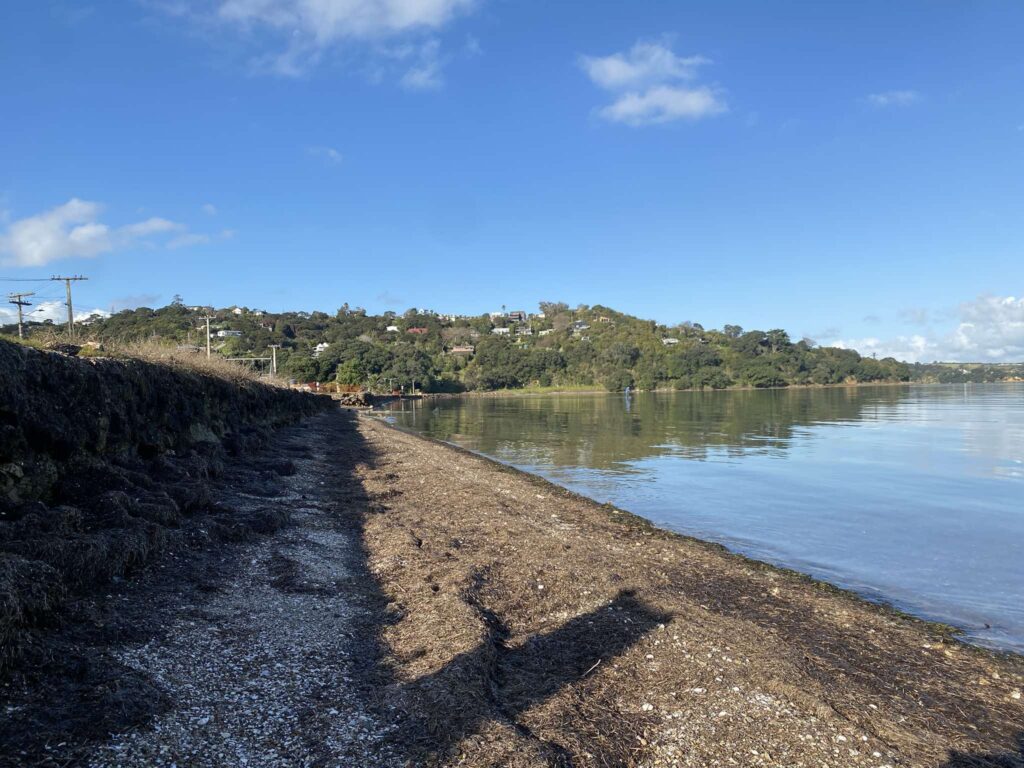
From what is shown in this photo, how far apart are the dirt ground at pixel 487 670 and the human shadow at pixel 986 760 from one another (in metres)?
0.02

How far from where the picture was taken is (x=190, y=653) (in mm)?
4992

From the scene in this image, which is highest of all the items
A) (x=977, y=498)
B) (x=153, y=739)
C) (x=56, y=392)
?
(x=56, y=392)

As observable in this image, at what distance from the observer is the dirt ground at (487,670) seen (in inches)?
156

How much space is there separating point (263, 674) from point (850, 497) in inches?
635

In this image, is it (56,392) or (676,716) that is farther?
(56,392)

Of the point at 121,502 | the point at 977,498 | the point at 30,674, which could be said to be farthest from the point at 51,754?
the point at 977,498

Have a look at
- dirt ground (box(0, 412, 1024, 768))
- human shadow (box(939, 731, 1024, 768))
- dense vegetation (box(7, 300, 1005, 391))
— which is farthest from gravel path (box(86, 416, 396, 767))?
dense vegetation (box(7, 300, 1005, 391))

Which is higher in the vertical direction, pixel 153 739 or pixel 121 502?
pixel 121 502

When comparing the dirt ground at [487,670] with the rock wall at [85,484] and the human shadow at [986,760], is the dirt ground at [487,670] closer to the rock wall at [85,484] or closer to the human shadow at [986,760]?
the human shadow at [986,760]

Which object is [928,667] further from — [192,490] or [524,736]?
[192,490]

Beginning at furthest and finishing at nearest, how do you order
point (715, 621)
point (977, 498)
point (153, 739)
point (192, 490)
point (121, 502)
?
point (977, 498) → point (192, 490) → point (121, 502) → point (715, 621) → point (153, 739)

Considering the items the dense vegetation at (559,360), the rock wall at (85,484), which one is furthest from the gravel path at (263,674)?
the dense vegetation at (559,360)

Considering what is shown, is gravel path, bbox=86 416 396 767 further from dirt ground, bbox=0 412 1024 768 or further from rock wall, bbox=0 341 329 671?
rock wall, bbox=0 341 329 671

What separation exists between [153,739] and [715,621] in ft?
18.1
